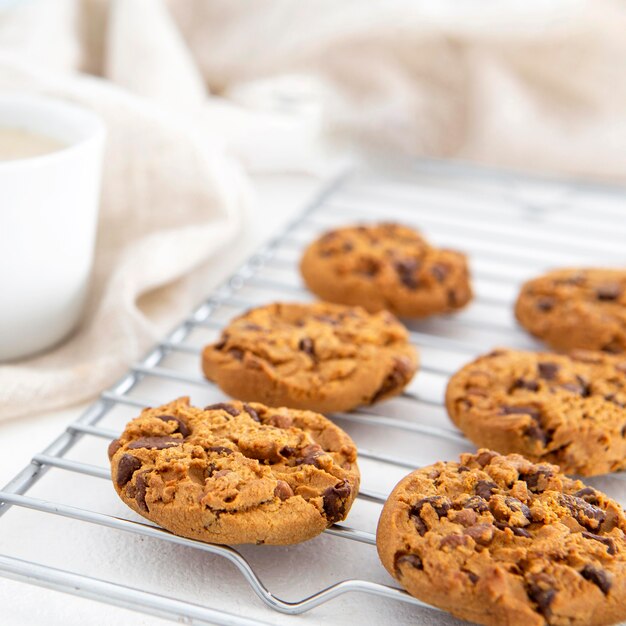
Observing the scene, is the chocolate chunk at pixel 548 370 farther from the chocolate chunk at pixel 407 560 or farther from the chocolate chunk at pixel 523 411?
the chocolate chunk at pixel 407 560

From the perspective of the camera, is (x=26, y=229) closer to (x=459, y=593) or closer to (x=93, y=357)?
(x=93, y=357)

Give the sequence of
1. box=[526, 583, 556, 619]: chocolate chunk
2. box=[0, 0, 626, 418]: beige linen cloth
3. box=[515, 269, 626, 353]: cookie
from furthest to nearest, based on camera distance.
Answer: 1. box=[0, 0, 626, 418]: beige linen cloth
2. box=[515, 269, 626, 353]: cookie
3. box=[526, 583, 556, 619]: chocolate chunk

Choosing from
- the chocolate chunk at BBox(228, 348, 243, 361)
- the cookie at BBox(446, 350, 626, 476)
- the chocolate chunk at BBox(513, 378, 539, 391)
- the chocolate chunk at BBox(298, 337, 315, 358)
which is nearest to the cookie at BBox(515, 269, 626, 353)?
the cookie at BBox(446, 350, 626, 476)

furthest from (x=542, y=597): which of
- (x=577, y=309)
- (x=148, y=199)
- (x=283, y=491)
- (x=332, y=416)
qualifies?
(x=148, y=199)

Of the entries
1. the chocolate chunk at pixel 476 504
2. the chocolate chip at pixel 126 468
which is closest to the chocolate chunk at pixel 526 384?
the chocolate chunk at pixel 476 504

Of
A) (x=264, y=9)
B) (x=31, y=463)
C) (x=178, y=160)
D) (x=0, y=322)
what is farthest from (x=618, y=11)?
(x=31, y=463)

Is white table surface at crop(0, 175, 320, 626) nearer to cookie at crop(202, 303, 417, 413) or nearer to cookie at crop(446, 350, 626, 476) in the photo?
cookie at crop(202, 303, 417, 413)
